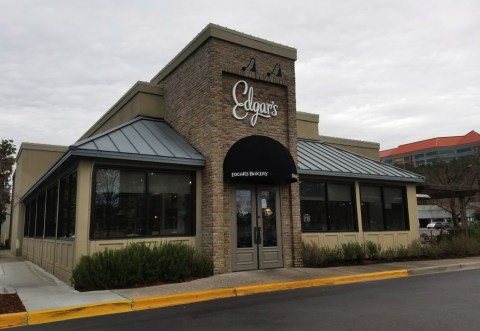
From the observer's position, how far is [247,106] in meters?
13.5

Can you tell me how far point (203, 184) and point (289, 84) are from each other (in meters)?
4.67

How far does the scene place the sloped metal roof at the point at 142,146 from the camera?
11.1 metres

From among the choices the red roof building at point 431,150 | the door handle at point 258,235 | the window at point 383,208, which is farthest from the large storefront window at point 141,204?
the red roof building at point 431,150

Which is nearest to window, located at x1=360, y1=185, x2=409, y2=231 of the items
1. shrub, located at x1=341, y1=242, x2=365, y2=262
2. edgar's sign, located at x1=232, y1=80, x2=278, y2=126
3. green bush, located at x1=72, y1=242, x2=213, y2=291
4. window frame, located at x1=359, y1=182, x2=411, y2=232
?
window frame, located at x1=359, y1=182, x2=411, y2=232

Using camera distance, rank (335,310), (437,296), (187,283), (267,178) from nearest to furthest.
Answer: (335,310) < (437,296) < (187,283) < (267,178)

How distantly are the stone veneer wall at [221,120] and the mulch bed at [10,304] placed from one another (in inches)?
201

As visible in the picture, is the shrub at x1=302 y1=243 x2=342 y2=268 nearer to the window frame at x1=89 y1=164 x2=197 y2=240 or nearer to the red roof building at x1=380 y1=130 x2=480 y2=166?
the window frame at x1=89 y1=164 x2=197 y2=240

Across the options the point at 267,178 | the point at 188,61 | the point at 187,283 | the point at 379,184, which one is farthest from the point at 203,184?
the point at 379,184

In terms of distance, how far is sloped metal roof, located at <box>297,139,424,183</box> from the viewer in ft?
51.8

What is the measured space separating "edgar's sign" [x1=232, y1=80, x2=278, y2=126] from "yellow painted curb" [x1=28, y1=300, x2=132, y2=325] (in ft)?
22.5

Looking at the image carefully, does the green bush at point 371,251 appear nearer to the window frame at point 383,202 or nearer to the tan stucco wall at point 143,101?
the window frame at point 383,202

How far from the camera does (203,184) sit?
42.3 feet

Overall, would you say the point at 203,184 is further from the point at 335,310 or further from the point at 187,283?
the point at 335,310

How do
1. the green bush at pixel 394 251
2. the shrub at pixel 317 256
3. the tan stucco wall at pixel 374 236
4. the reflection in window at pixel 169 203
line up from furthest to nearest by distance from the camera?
the tan stucco wall at pixel 374 236, the green bush at pixel 394 251, the shrub at pixel 317 256, the reflection in window at pixel 169 203
